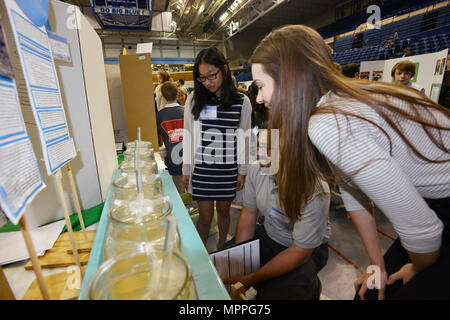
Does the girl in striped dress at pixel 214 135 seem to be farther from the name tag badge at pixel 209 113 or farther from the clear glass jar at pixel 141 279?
the clear glass jar at pixel 141 279

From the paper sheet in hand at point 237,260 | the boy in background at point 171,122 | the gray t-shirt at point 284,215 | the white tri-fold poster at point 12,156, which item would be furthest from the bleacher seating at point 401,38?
the white tri-fold poster at point 12,156

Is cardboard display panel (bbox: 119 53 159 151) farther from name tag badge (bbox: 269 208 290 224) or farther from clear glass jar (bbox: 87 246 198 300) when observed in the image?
clear glass jar (bbox: 87 246 198 300)

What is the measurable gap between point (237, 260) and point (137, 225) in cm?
75

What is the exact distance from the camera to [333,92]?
680 millimetres

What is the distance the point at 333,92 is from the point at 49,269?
1086 millimetres

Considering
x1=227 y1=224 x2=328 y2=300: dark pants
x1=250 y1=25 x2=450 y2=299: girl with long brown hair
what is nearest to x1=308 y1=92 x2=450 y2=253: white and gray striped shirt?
x1=250 y1=25 x2=450 y2=299: girl with long brown hair

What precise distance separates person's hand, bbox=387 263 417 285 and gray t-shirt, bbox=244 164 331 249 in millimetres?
293

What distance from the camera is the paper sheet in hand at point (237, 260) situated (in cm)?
101

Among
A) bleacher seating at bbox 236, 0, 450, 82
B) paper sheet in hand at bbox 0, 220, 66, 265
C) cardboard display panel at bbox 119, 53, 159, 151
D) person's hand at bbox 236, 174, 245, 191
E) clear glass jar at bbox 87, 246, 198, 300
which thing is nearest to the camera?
clear glass jar at bbox 87, 246, 198, 300

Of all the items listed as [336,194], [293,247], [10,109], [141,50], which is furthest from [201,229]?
[141,50]

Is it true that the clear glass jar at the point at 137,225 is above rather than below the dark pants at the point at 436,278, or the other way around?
above

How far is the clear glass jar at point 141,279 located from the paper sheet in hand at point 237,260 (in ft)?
1.97

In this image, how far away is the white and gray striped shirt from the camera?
1.93 feet
